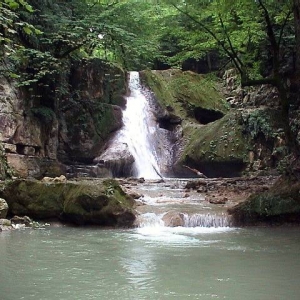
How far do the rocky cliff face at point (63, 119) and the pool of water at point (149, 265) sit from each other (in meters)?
6.78

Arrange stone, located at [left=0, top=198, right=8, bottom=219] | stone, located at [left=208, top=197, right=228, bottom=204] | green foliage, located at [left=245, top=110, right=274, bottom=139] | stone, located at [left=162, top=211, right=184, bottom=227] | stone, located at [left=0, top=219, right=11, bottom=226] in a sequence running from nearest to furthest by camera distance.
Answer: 1. stone, located at [left=0, top=219, right=11, bottom=226]
2. stone, located at [left=0, top=198, right=8, bottom=219]
3. stone, located at [left=162, top=211, right=184, bottom=227]
4. stone, located at [left=208, top=197, right=228, bottom=204]
5. green foliage, located at [left=245, top=110, right=274, bottom=139]

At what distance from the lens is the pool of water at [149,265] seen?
15.4 feet

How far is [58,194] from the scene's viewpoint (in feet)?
34.1

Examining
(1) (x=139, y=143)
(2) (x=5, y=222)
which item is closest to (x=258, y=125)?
(1) (x=139, y=143)

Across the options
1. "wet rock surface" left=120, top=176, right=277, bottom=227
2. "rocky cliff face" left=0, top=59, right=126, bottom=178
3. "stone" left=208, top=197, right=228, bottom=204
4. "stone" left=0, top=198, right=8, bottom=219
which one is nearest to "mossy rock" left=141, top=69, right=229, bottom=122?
"rocky cliff face" left=0, top=59, right=126, bottom=178

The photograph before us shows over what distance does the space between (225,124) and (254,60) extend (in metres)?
2.87

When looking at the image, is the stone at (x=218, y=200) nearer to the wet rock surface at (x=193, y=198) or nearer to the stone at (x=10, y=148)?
the wet rock surface at (x=193, y=198)

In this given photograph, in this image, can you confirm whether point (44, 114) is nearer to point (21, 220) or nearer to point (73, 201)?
point (21, 220)

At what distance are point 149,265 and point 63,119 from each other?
13.5 meters

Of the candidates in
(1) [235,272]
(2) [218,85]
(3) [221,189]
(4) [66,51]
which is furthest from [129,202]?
(2) [218,85]

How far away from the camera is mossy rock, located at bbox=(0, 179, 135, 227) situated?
992cm

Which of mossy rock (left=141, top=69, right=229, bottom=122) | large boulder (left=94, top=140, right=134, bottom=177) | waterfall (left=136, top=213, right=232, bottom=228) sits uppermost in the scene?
mossy rock (left=141, top=69, right=229, bottom=122)

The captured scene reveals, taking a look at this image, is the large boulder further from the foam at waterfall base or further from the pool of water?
the pool of water

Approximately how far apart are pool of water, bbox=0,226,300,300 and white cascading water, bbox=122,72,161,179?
9833mm
